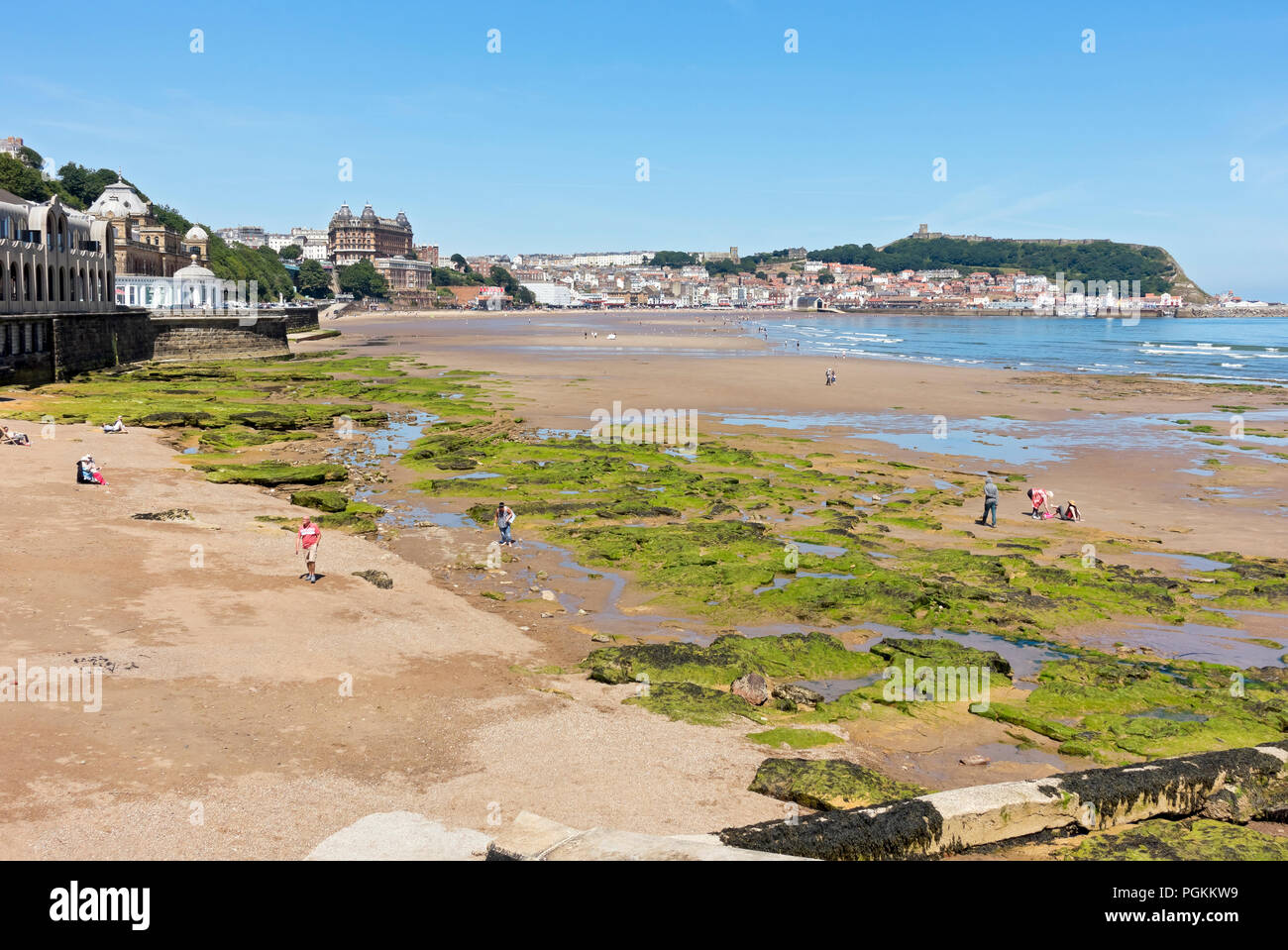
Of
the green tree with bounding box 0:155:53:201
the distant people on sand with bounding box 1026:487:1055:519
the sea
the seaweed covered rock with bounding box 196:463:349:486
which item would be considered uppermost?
the green tree with bounding box 0:155:53:201

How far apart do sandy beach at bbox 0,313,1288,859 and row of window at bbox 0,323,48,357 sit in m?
19.0

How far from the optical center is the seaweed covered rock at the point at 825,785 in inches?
459

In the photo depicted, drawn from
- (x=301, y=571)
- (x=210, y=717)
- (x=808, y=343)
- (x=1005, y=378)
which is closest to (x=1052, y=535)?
(x=301, y=571)

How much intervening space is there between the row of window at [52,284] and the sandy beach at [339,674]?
29153 mm

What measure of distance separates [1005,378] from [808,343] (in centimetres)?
4999

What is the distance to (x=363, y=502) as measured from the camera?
2867 centimetres

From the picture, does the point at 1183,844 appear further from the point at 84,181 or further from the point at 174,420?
the point at 84,181

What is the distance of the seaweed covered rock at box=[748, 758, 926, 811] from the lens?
11.7 m

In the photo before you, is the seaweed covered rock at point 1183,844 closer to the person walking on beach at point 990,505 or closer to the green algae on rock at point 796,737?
the green algae on rock at point 796,737

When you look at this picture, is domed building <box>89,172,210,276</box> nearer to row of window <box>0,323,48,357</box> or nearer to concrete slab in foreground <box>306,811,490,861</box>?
row of window <box>0,323,48,357</box>

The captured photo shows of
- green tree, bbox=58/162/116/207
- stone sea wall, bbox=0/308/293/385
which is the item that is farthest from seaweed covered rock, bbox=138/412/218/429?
green tree, bbox=58/162/116/207
